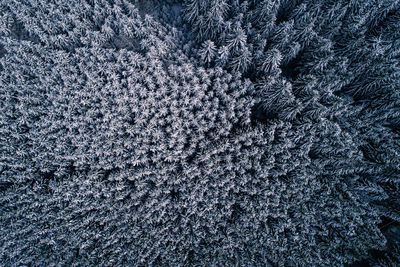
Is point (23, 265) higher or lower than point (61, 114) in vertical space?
lower

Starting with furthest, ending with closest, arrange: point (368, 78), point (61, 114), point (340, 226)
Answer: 1. point (61, 114)
2. point (368, 78)
3. point (340, 226)

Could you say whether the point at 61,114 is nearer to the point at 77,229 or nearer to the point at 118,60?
the point at 118,60

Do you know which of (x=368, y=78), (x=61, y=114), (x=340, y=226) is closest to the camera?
(x=340, y=226)

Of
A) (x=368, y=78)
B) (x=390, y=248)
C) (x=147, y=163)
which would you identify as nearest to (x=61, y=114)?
(x=147, y=163)

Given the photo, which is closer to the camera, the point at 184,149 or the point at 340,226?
the point at 340,226

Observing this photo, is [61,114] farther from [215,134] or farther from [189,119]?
[215,134]

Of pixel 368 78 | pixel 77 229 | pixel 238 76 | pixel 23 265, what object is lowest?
pixel 23 265
